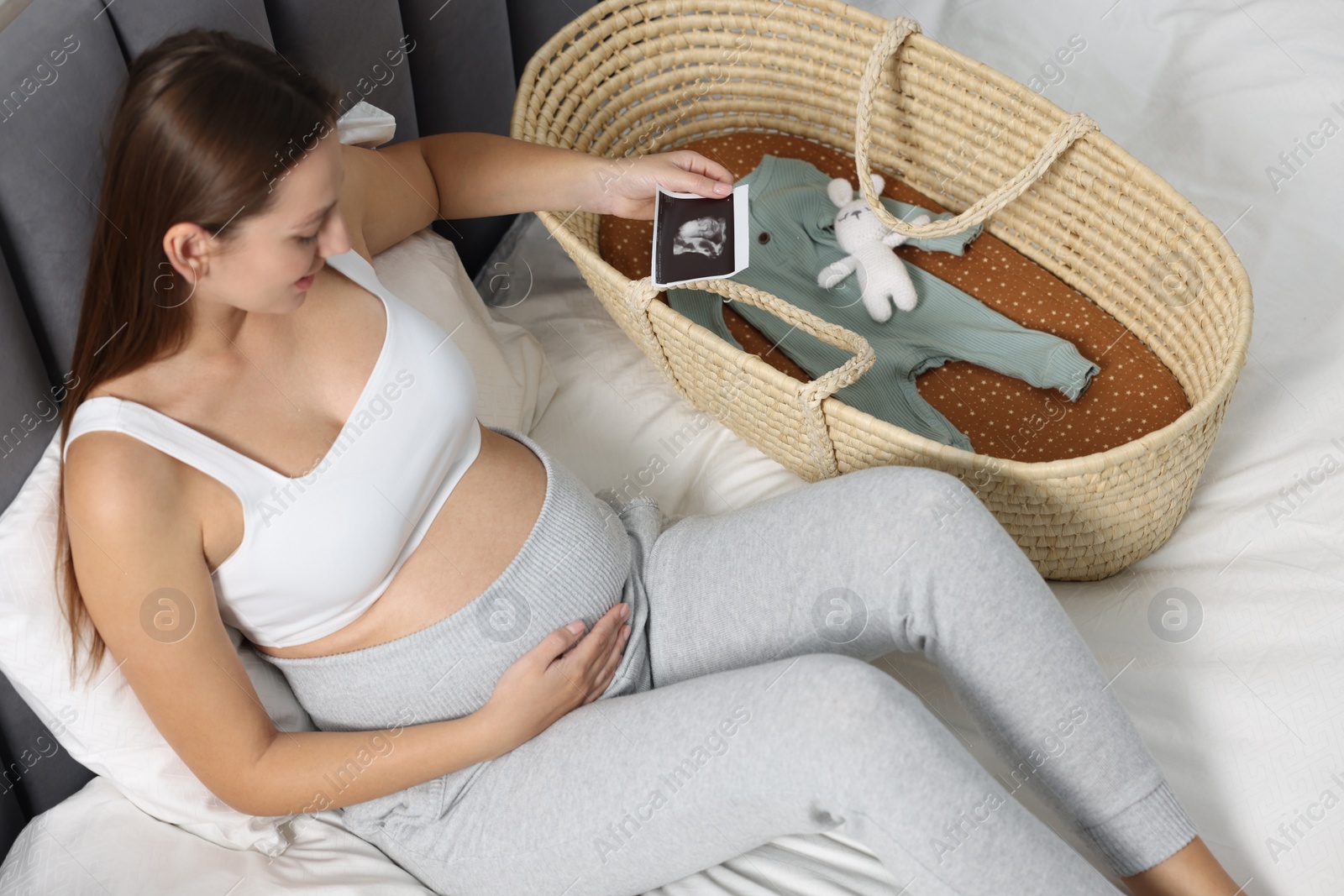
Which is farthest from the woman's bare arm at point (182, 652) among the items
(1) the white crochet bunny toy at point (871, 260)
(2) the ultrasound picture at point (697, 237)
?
(1) the white crochet bunny toy at point (871, 260)

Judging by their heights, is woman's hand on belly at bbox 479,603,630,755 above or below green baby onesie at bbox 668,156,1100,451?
→ below

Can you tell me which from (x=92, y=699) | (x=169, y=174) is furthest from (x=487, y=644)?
(x=169, y=174)

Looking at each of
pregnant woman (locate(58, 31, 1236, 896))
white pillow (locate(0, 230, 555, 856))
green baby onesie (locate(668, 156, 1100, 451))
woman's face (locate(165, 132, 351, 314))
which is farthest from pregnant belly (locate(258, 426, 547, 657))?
green baby onesie (locate(668, 156, 1100, 451))

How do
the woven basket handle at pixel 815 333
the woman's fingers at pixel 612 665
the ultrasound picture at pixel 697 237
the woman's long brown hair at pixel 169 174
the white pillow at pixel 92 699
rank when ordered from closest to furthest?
the woman's long brown hair at pixel 169 174 → the white pillow at pixel 92 699 → the woman's fingers at pixel 612 665 → the woven basket handle at pixel 815 333 → the ultrasound picture at pixel 697 237

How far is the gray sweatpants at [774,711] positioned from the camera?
0.81 m

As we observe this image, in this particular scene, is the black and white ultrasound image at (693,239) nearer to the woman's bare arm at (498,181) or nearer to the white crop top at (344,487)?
the woman's bare arm at (498,181)

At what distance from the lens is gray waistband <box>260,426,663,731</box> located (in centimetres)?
94

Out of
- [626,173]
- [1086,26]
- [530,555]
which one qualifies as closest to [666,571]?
[530,555]

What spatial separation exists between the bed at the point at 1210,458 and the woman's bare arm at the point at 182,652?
0.12m

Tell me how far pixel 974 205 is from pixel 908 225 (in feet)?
0.28

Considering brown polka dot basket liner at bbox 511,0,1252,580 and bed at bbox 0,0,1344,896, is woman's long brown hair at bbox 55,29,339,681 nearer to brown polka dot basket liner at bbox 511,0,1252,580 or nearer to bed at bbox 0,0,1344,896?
bed at bbox 0,0,1344,896

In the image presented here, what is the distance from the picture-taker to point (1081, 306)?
1407mm

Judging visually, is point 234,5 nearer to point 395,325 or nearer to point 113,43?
point 113,43

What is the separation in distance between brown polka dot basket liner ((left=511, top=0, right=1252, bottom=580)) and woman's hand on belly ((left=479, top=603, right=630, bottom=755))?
33 cm
